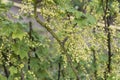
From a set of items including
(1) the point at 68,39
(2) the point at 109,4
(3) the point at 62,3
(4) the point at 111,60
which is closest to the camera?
(3) the point at 62,3

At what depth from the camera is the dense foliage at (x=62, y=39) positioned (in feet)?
13.3

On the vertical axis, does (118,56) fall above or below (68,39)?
below

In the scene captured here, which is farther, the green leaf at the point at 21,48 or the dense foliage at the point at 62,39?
the green leaf at the point at 21,48

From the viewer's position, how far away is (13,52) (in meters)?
4.69

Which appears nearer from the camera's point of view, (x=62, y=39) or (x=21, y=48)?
(x=21, y=48)

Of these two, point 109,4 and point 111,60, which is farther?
point 111,60

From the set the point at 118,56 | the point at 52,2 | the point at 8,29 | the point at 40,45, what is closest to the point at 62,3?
the point at 52,2

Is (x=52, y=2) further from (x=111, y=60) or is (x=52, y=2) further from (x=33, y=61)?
(x=111, y=60)

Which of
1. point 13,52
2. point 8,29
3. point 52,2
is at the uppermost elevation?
point 52,2

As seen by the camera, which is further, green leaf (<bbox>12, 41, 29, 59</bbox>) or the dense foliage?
green leaf (<bbox>12, 41, 29, 59</bbox>)

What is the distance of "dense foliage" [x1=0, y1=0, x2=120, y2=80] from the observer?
4.06m

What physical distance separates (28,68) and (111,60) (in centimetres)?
126

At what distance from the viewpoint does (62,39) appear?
473cm

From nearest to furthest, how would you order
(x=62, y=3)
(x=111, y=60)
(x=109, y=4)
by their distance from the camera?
(x=62, y=3) < (x=109, y=4) < (x=111, y=60)
